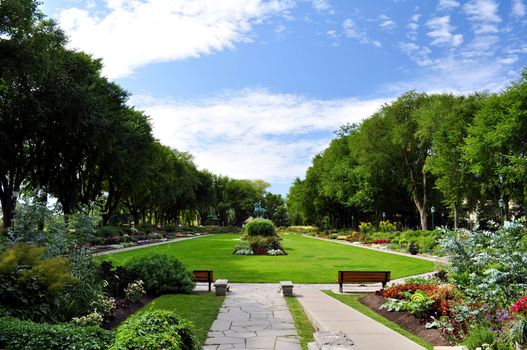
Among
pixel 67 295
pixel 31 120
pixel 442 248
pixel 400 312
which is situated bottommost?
pixel 400 312

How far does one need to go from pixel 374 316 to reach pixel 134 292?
5.76 m

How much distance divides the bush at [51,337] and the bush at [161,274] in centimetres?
736

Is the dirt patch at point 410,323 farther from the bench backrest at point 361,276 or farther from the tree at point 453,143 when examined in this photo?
the tree at point 453,143

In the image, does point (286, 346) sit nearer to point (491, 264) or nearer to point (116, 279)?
point (491, 264)

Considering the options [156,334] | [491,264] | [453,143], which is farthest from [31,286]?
[453,143]

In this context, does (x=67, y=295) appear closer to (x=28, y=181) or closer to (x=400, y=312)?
(x=400, y=312)

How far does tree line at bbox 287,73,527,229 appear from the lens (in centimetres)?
3056

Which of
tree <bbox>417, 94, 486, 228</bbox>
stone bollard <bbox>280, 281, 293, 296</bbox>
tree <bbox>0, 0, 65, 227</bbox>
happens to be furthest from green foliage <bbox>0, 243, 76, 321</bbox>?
tree <bbox>417, 94, 486, 228</bbox>

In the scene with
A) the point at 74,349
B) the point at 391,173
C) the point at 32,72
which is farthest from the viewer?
the point at 391,173

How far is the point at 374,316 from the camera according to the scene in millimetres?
10188

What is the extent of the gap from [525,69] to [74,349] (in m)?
33.2

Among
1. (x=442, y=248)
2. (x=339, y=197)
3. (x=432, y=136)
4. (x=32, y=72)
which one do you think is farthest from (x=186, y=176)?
(x=442, y=248)

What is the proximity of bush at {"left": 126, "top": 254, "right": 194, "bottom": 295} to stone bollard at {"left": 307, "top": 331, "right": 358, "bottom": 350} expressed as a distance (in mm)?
6935

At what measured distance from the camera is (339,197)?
62.1 metres
